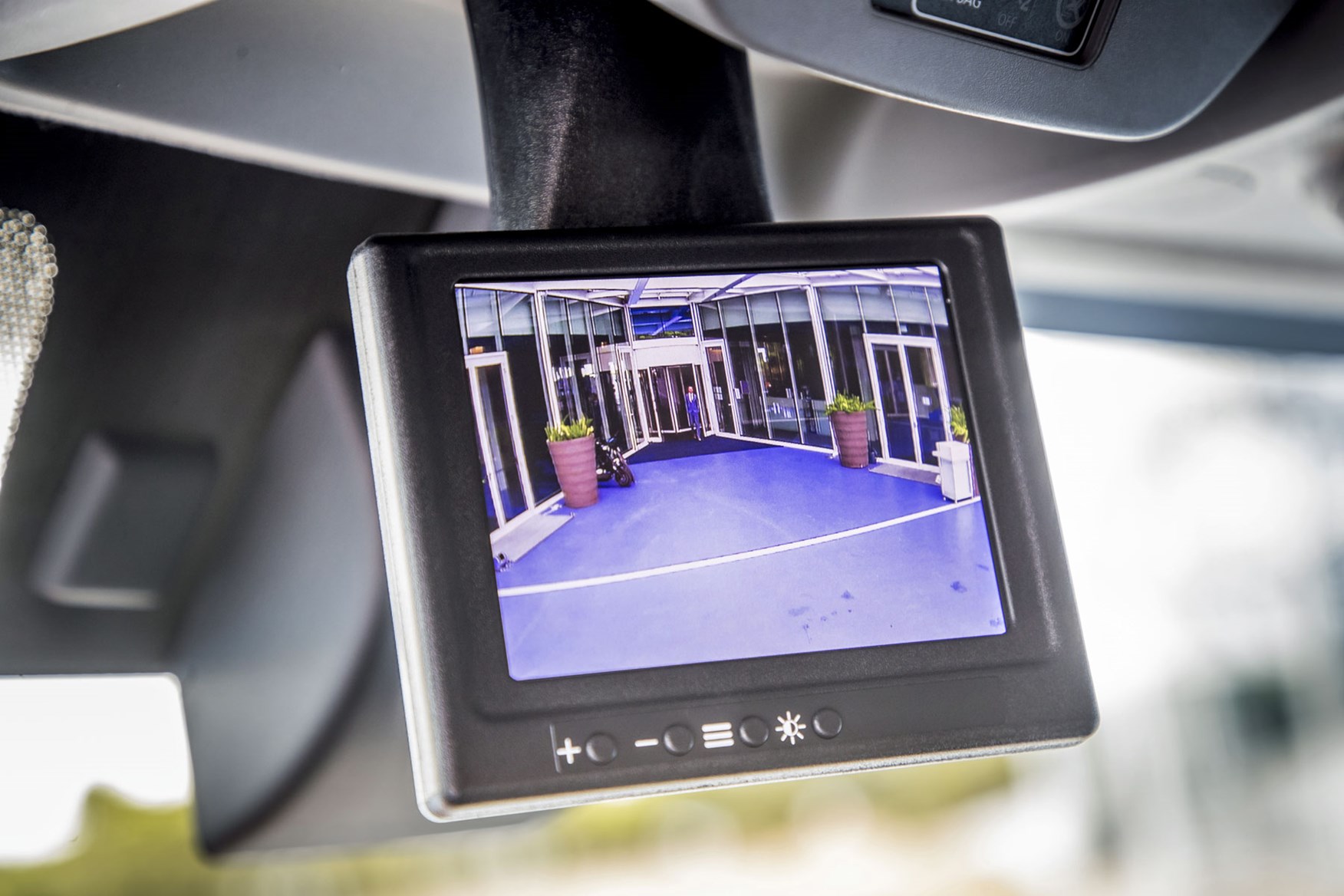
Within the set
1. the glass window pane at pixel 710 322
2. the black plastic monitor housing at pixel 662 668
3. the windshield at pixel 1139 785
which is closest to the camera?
the black plastic monitor housing at pixel 662 668

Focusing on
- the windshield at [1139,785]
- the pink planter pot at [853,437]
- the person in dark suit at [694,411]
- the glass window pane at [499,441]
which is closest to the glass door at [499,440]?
the glass window pane at [499,441]

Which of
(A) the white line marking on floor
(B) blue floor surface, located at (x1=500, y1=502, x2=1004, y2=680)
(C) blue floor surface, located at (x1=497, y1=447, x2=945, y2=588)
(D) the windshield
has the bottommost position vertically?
(D) the windshield

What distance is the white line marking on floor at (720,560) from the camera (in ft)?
2.20

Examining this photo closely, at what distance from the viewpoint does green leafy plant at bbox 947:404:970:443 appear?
0.79 metres

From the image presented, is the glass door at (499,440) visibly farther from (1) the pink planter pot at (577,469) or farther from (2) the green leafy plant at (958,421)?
(2) the green leafy plant at (958,421)

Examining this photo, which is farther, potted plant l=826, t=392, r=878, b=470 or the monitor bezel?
potted plant l=826, t=392, r=878, b=470

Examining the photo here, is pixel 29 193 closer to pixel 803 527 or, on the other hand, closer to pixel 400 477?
pixel 400 477

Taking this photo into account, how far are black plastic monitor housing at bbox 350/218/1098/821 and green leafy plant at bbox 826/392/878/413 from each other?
0.08 m

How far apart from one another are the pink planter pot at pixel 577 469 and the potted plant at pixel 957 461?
25 cm

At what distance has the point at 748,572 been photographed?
0.71 m

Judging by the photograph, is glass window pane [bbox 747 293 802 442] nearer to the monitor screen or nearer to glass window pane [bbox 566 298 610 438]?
the monitor screen

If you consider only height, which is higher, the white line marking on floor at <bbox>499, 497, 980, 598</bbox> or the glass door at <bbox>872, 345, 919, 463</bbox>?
the glass door at <bbox>872, 345, 919, 463</bbox>

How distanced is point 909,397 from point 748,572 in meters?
0.18

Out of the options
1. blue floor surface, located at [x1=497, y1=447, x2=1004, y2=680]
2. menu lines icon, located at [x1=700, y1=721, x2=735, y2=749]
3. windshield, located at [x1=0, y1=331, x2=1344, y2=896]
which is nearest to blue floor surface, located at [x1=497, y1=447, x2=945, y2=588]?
blue floor surface, located at [x1=497, y1=447, x2=1004, y2=680]
